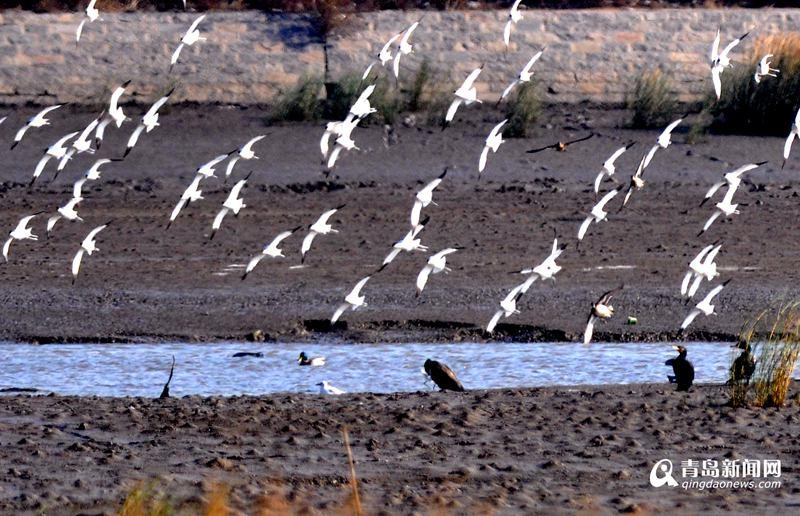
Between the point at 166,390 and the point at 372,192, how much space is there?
8.51 metres

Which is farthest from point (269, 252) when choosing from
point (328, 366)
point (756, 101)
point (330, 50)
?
point (756, 101)

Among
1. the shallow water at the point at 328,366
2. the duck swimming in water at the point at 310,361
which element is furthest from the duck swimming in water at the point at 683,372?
the duck swimming in water at the point at 310,361

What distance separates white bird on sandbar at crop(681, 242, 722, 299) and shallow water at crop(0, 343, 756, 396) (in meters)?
0.80

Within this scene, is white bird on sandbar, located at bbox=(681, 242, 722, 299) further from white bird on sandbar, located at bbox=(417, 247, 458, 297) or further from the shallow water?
white bird on sandbar, located at bbox=(417, 247, 458, 297)

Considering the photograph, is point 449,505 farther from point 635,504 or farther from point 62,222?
point 62,222

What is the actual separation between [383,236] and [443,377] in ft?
20.7

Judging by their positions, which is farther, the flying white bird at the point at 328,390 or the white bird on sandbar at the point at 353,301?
the white bird on sandbar at the point at 353,301

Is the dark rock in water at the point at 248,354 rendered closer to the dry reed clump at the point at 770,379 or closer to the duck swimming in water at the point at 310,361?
the duck swimming in water at the point at 310,361

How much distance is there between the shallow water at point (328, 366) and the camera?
452 inches

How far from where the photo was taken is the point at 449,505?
24.7ft

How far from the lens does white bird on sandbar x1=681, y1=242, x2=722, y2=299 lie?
1332 cm

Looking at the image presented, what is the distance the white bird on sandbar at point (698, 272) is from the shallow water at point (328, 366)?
80 cm

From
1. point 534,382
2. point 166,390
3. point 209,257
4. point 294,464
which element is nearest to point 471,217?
point 209,257

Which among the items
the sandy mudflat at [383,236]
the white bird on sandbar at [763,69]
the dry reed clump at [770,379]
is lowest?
the sandy mudflat at [383,236]
